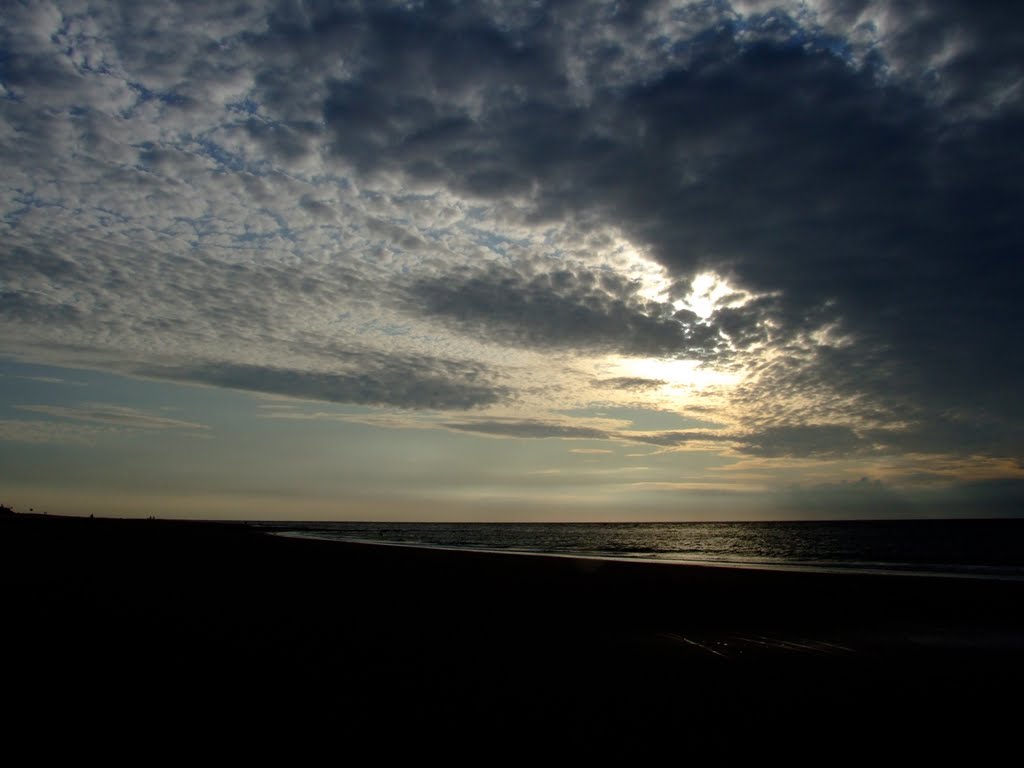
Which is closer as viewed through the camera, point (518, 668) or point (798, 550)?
point (518, 668)

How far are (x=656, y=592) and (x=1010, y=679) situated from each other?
30.4 feet

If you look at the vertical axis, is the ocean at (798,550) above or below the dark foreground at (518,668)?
below

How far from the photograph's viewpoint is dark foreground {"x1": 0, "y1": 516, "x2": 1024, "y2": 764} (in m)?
5.84

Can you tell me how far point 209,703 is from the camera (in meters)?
6.38

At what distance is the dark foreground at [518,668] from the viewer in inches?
230

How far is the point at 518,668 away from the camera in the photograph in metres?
8.29

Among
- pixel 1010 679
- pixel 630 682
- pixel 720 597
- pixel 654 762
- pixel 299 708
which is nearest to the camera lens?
pixel 654 762

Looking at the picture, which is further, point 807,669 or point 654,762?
point 807,669

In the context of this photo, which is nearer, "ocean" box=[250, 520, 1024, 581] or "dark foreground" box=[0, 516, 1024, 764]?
"dark foreground" box=[0, 516, 1024, 764]

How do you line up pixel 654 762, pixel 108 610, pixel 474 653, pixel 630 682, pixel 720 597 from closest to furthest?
pixel 654 762, pixel 630 682, pixel 474 653, pixel 108 610, pixel 720 597

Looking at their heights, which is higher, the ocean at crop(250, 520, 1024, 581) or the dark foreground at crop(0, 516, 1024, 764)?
the dark foreground at crop(0, 516, 1024, 764)

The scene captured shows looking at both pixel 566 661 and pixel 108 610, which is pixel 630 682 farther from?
pixel 108 610

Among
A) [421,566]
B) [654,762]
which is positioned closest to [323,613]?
[654,762]

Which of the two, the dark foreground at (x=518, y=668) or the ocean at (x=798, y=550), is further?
the ocean at (x=798, y=550)
